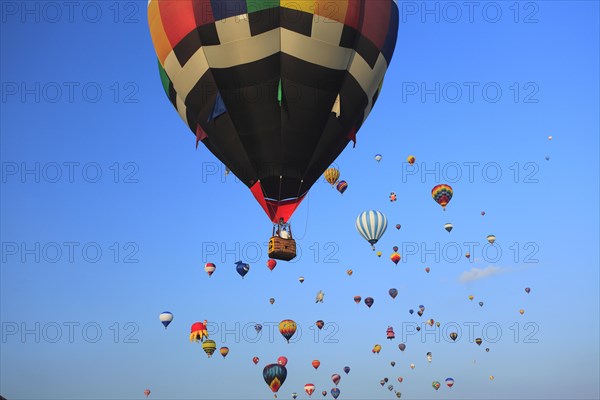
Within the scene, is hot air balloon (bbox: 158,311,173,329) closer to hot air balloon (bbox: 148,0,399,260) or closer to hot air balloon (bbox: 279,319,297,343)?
hot air balloon (bbox: 279,319,297,343)

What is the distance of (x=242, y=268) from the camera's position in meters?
30.8

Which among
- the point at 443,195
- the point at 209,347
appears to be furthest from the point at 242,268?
the point at 443,195

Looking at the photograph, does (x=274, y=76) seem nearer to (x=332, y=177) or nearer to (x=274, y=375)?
(x=274, y=375)

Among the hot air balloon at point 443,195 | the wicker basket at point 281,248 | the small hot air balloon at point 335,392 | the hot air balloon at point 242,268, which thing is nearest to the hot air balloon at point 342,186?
the hot air balloon at point 443,195

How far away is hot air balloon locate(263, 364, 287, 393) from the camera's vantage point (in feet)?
92.8

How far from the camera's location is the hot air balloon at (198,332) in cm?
3183

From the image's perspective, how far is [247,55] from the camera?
18.5 metres


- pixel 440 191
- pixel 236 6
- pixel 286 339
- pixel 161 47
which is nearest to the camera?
pixel 236 6

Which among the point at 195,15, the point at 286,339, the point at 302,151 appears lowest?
the point at 286,339

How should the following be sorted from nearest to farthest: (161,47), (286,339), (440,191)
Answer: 1. (161,47)
2. (286,339)
3. (440,191)

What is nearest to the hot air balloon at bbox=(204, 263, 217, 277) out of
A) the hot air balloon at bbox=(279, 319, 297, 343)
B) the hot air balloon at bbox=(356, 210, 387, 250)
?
the hot air balloon at bbox=(279, 319, 297, 343)

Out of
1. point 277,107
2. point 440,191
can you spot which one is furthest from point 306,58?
point 440,191

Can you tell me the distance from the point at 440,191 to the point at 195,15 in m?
18.8

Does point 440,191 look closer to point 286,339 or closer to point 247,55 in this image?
point 286,339
